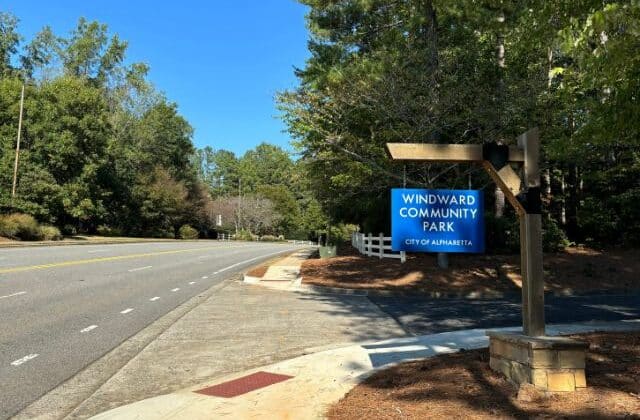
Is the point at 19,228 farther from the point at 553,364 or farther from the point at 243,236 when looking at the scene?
the point at 243,236

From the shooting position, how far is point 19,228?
34.7 m

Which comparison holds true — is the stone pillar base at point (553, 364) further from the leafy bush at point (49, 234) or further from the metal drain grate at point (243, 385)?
the leafy bush at point (49, 234)

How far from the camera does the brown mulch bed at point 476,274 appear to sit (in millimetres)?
15812

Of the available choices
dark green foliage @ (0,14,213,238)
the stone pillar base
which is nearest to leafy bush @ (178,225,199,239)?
dark green foliage @ (0,14,213,238)

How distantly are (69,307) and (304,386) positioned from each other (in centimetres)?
690

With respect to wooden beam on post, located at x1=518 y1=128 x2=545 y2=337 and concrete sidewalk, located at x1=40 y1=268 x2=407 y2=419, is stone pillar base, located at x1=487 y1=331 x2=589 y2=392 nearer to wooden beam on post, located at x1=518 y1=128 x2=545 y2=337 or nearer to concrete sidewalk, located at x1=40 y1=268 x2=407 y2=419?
wooden beam on post, located at x1=518 y1=128 x2=545 y2=337

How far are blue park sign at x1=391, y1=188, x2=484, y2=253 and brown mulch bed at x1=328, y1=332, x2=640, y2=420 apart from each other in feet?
12.3

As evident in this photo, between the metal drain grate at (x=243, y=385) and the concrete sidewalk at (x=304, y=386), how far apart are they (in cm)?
9

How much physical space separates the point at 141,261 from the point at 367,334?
15033 millimetres

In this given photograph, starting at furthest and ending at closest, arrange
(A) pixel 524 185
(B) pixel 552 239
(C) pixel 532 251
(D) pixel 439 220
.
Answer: (B) pixel 552 239
(D) pixel 439 220
(A) pixel 524 185
(C) pixel 532 251

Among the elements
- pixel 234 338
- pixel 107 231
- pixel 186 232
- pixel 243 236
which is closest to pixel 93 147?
pixel 107 231

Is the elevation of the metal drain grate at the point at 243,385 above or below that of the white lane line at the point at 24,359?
below

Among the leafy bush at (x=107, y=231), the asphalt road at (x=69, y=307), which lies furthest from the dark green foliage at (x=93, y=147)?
the asphalt road at (x=69, y=307)

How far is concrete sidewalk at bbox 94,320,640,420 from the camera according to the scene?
5.02 meters
